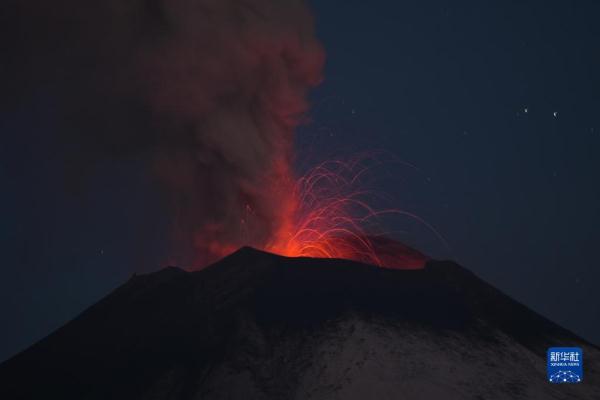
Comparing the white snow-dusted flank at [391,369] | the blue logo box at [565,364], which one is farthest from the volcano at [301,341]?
the blue logo box at [565,364]

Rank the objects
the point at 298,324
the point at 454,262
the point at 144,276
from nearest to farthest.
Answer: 1. the point at 298,324
2. the point at 454,262
3. the point at 144,276

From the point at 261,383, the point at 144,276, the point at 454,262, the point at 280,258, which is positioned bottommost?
the point at 261,383

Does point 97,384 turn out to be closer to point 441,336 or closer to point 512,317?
point 441,336

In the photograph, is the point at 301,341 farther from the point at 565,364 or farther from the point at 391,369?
the point at 565,364

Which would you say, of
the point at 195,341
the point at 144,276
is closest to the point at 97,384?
the point at 195,341

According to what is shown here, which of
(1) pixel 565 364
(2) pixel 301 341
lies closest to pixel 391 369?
(2) pixel 301 341

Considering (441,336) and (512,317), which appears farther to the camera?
(512,317)

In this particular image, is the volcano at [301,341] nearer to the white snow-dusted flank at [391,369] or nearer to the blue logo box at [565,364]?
the white snow-dusted flank at [391,369]
